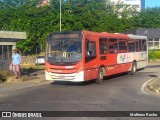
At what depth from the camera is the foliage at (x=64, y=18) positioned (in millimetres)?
68875

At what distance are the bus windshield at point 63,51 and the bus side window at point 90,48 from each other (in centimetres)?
49

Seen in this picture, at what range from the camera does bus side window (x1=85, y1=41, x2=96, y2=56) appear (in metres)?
19.8

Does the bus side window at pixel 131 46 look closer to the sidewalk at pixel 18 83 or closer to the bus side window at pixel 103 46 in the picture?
the bus side window at pixel 103 46

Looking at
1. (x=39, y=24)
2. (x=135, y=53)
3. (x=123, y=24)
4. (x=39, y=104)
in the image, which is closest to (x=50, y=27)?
(x=39, y=24)

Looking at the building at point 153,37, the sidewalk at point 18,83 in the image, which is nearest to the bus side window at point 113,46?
the sidewalk at point 18,83

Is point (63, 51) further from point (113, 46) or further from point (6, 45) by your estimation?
point (6, 45)

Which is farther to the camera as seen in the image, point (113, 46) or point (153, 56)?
point (153, 56)

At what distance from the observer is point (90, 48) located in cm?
2008

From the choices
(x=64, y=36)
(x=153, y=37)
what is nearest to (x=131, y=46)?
(x=64, y=36)

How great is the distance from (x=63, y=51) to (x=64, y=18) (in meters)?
50.6

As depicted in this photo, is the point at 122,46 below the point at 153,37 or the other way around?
below

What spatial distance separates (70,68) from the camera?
19.5 metres

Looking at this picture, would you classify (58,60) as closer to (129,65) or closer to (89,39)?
(89,39)

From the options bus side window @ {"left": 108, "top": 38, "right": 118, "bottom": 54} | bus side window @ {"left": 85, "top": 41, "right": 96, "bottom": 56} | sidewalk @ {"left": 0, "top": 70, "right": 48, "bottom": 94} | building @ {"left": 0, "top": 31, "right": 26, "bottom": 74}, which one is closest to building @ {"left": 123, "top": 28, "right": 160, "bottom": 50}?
building @ {"left": 0, "top": 31, "right": 26, "bottom": 74}
